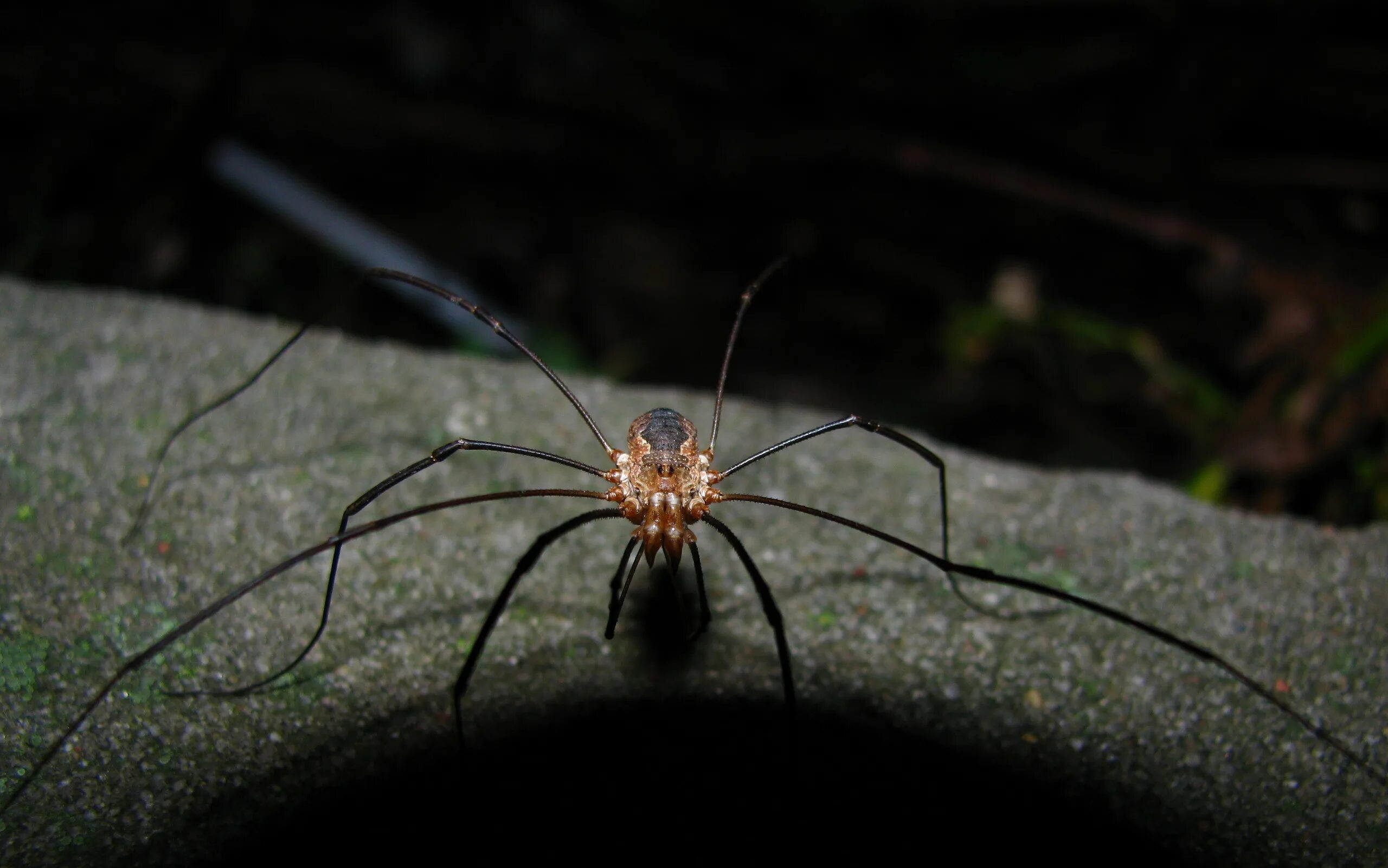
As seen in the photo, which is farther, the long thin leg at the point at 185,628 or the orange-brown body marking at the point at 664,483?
the orange-brown body marking at the point at 664,483

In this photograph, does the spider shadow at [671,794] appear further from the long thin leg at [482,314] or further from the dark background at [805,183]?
the dark background at [805,183]

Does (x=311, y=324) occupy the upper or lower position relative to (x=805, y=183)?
lower

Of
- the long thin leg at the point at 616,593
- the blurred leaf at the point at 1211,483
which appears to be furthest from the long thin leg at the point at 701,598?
the blurred leaf at the point at 1211,483

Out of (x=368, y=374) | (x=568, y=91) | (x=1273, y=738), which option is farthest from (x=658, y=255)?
(x=1273, y=738)

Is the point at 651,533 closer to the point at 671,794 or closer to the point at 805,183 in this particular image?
the point at 671,794

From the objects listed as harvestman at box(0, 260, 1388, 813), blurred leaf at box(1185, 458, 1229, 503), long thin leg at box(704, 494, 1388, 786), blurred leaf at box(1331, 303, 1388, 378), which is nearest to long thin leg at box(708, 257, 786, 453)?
harvestman at box(0, 260, 1388, 813)

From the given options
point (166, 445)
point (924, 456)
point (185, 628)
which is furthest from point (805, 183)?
point (185, 628)

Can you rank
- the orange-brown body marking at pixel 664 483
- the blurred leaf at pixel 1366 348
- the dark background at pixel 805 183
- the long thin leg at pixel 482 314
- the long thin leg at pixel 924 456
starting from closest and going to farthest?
1. the orange-brown body marking at pixel 664 483
2. the long thin leg at pixel 924 456
3. the long thin leg at pixel 482 314
4. the blurred leaf at pixel 1366 348
5. the dark background at pixel 805 183
